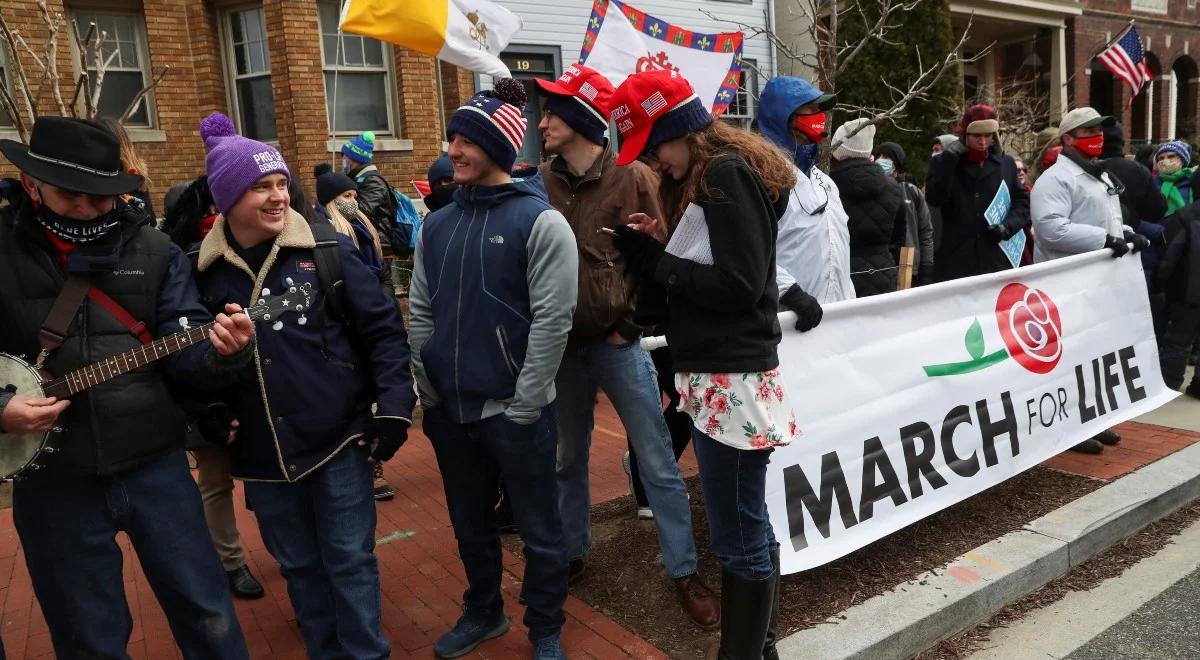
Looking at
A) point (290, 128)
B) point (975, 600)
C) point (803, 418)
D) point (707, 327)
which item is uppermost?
point (290, 128)

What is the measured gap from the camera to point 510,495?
3057mm

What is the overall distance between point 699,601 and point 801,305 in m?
1.25

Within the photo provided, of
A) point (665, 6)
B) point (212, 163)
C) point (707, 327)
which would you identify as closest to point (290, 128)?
point (665, 6)

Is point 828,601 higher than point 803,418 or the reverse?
the reverse

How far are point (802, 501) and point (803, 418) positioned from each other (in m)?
0.35

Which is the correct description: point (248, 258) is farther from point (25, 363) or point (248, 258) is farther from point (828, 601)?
point (828, 601)

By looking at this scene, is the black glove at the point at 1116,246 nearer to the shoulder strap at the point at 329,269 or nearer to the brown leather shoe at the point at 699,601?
the brown leather shoe at the point at 699,601

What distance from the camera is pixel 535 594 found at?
306cm

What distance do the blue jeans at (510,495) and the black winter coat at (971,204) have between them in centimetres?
387

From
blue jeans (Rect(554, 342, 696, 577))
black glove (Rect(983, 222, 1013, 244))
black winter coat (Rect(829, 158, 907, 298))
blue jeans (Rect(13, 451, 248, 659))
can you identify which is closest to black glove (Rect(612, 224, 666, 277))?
blue jeans (Rect(554, 342, 696, 577))

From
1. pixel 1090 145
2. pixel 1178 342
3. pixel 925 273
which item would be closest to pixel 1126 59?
pixel 1178 342

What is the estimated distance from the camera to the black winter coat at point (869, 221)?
14.8ft

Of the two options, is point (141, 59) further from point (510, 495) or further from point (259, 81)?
point (510, 495)

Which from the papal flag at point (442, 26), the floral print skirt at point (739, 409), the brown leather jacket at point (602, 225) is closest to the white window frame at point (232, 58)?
the papal flag at point (442, 26)
